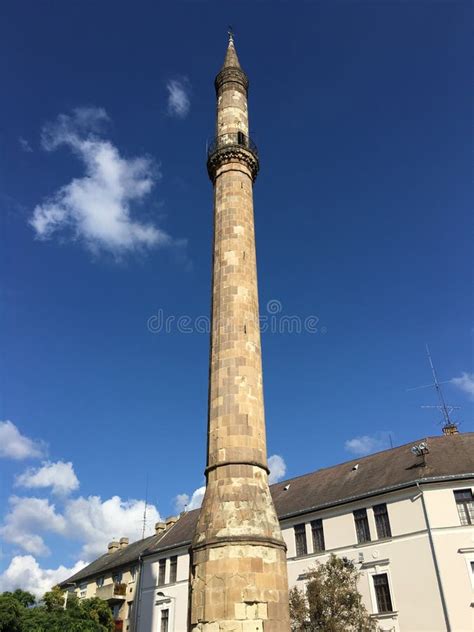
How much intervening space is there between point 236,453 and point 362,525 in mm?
14498

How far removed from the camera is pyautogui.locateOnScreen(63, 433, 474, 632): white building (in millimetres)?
21297

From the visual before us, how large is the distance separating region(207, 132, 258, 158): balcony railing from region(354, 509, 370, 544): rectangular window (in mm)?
17000

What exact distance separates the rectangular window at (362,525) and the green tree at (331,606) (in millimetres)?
3960

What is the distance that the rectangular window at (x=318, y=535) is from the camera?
85.9ft

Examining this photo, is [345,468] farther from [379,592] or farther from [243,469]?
[243,469]

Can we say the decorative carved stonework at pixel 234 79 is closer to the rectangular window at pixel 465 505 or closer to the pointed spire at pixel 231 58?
the pointed spire at pixel 231 58

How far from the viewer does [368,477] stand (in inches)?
1072

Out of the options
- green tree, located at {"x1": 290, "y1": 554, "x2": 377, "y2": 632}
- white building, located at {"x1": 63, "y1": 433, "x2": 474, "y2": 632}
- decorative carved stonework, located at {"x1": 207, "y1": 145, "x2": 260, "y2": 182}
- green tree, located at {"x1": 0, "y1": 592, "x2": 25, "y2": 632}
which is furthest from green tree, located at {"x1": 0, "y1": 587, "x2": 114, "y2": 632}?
decorative carved stonework, located at {"x1": 207, "y1": 145, "x2": 260, "y2": 182}

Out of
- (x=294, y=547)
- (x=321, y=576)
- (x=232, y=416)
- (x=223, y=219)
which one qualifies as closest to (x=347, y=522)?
(x=294, y=547)

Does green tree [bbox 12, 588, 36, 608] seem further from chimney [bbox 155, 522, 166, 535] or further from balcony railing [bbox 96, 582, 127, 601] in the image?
chimney [bbox 155, 522, 166, 535]

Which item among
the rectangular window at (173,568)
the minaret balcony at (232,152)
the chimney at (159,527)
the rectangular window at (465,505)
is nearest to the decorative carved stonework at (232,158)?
the minaret balcony at (232,152)

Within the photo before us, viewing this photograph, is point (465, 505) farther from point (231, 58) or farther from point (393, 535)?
point (231, 58)

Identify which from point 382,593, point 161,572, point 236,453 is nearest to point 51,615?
point 161,572

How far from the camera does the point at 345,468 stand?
30.3 metres
